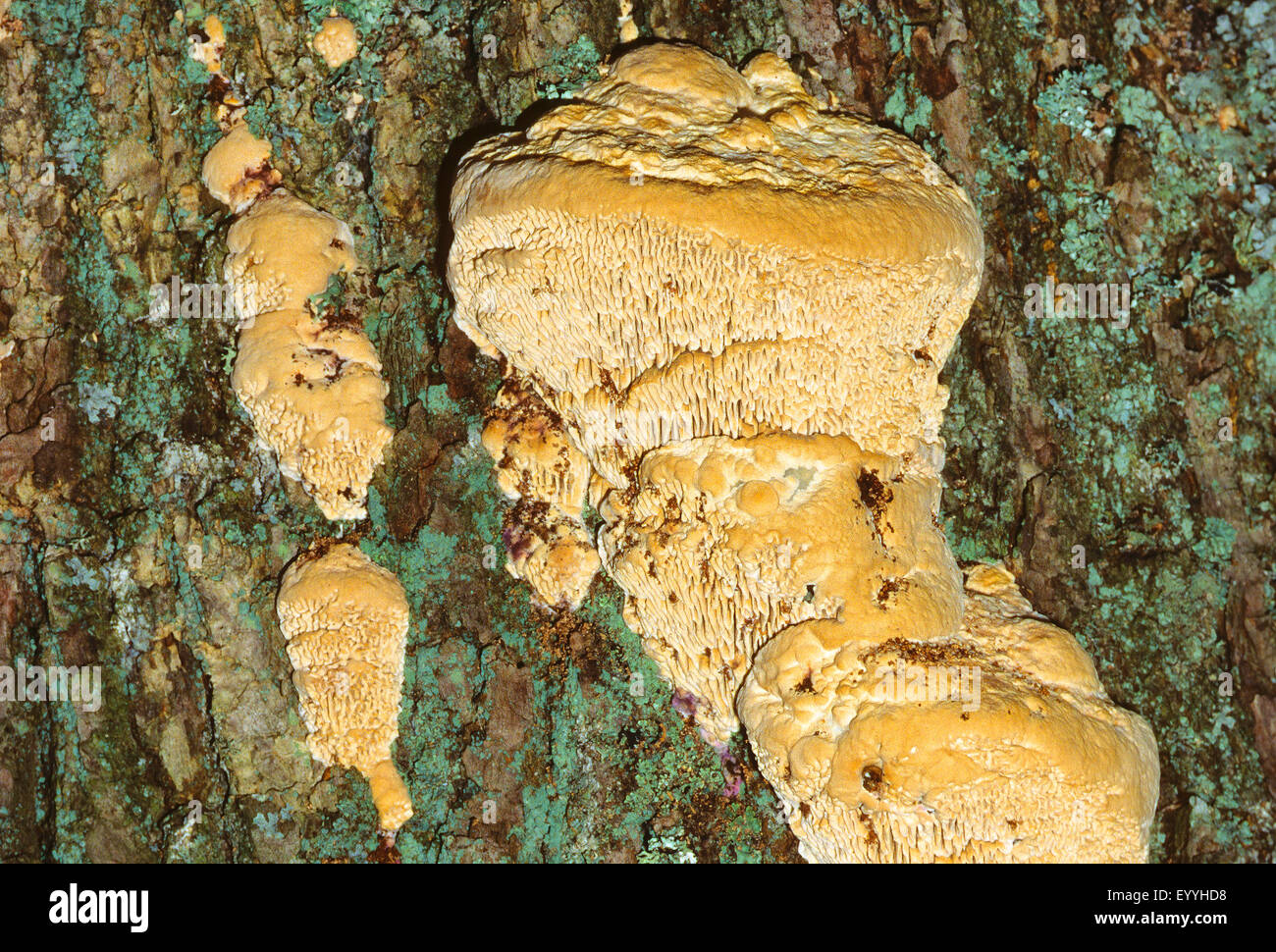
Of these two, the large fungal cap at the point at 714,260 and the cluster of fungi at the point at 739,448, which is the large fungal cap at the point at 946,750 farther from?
the large fungal cap at the point at 714,260

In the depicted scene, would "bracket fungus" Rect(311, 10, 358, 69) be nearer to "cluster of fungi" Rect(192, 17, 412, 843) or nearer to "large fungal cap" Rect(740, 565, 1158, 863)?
"cluster of fungi" Rect(192, 17, 412, 843)

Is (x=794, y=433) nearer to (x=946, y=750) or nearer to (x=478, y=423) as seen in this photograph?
(x=946, y=750)

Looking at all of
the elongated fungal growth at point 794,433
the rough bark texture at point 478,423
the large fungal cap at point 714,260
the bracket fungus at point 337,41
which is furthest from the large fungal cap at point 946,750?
the bracket fungus at point 337,41

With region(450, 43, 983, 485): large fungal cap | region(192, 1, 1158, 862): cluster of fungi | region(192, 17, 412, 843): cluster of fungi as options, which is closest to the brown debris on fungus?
region(192, 1, 1158, 862): cluster of fungi

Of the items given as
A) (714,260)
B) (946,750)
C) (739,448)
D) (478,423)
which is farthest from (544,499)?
(946,750)
